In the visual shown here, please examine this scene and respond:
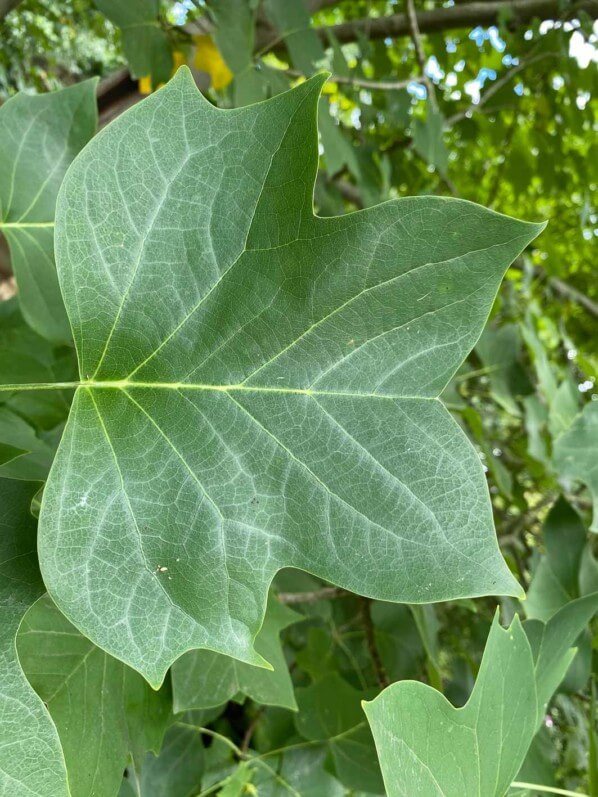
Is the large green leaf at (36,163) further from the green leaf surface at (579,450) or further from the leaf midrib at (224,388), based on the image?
the green leaf surface at (579,450)

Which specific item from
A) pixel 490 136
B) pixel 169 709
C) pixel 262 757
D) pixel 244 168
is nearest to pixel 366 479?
pixel 244 168

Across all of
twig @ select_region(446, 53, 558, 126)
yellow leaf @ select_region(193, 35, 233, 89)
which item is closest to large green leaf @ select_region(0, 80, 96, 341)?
yellow leaf @ select_region(193, 35, 233, 89)

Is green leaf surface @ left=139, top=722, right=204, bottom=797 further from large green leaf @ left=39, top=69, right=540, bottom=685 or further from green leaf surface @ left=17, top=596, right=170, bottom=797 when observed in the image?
large green leaf @ left=39, top=69, right=540, bottom=685

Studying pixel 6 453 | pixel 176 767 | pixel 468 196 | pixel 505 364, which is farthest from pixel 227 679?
pixel 468 196

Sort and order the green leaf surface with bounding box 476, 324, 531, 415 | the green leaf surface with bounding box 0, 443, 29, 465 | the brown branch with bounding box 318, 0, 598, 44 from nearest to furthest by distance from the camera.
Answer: the green leaf surface with bounding box 0, 443, 29, 465 → the green leaf surface with bounding box 476, 324, 531, 415 → the brown branch with bounding box 318, 0, 598, 44

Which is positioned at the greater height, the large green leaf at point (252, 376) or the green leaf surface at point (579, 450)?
the large green leaf at point (252, 376)

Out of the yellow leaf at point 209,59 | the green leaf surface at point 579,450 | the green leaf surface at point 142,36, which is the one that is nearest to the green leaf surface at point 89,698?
the green leaf surface at point 579,450

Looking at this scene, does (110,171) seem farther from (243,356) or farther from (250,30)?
(250,30)
